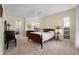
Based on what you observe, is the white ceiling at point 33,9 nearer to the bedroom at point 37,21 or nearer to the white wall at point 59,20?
the bedroom at point 37,21

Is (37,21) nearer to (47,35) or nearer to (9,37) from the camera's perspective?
(47,35)

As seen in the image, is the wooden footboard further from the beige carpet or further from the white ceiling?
the white ceiling

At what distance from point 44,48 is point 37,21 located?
2.13ft

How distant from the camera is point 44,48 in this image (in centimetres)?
224

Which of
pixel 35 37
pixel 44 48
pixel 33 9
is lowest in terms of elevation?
pixel 44 48

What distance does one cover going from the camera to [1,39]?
2.16 m

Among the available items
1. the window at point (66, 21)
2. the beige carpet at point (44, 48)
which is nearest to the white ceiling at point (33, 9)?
the window at point (66, 21)

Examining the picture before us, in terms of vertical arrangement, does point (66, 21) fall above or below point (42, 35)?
above

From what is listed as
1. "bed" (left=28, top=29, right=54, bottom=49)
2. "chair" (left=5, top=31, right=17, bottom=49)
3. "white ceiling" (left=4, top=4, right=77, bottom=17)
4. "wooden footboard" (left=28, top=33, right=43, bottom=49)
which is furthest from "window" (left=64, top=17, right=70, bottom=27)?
"chair" (left=5, top=31, right=17, bottom=49)

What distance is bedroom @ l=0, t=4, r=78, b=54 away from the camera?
219 centimetres

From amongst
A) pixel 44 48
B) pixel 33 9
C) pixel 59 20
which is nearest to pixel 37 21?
pixel 33 9

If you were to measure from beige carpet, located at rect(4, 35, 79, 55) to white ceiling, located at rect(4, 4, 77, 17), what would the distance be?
545 mm

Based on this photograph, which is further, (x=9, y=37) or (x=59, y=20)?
(x=59, y=20)
